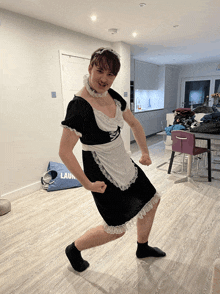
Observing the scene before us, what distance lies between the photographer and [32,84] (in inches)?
116

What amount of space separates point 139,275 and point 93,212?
1.04m

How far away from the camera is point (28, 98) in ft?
9.58

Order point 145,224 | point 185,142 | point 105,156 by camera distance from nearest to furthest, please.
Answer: point 105,156 → point 145,224 → point 185,142

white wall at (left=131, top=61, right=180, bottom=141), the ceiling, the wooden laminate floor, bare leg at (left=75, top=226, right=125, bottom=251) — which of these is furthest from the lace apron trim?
white wall at (left=131, top=61, right=180, bottom=141)

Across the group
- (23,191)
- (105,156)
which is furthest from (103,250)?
(23,191)

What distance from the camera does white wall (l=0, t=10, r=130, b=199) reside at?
266cm

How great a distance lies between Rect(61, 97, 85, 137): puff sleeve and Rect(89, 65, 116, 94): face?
14 centimetres

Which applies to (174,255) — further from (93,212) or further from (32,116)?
(32,116)

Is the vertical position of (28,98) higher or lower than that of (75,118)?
higher

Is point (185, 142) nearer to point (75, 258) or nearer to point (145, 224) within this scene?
point (145, 224)

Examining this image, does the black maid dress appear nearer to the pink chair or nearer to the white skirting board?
the pink chair

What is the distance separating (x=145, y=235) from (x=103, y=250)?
1.62 feet

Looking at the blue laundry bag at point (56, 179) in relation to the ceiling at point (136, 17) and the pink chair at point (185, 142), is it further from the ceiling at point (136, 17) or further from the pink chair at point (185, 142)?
the ceiling at point (136, 17)

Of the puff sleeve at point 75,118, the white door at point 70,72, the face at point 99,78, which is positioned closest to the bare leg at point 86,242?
the puff sleeve at point 75,118
